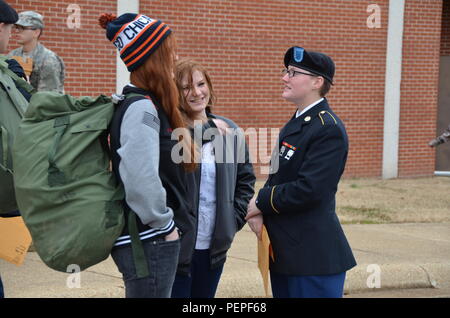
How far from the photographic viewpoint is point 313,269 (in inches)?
135

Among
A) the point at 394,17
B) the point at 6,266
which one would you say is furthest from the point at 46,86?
the point at 394,17

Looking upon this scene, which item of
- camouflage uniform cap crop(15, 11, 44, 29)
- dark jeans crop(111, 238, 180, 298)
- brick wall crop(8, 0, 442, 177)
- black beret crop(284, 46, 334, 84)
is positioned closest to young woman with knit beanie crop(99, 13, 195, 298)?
dark jeans crop(111, 238, 180, 298)

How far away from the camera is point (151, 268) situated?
9.09 ft

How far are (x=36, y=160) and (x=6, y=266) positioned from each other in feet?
12.6

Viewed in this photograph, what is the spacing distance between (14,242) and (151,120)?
1.23 meters

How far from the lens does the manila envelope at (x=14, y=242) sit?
3457mm

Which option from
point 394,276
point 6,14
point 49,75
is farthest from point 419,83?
point 6,14

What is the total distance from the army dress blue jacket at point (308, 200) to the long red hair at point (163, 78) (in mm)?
726

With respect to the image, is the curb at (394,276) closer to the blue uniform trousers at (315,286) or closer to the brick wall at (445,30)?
the blue uniform trousers at (315,286)

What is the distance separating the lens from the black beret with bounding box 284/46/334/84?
3.57 meters

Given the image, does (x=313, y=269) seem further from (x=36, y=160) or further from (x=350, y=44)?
(x=350, y=44)

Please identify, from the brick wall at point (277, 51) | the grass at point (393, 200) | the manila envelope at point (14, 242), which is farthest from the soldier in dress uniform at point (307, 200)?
the brick wall at point (277, 51)

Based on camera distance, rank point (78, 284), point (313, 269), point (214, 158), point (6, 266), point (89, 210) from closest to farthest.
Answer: point (89, 210)
point (313, 269)
point (214, 158)
point (78, 284)
point (6, 266)

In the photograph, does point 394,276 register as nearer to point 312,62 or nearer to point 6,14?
point 312,62
